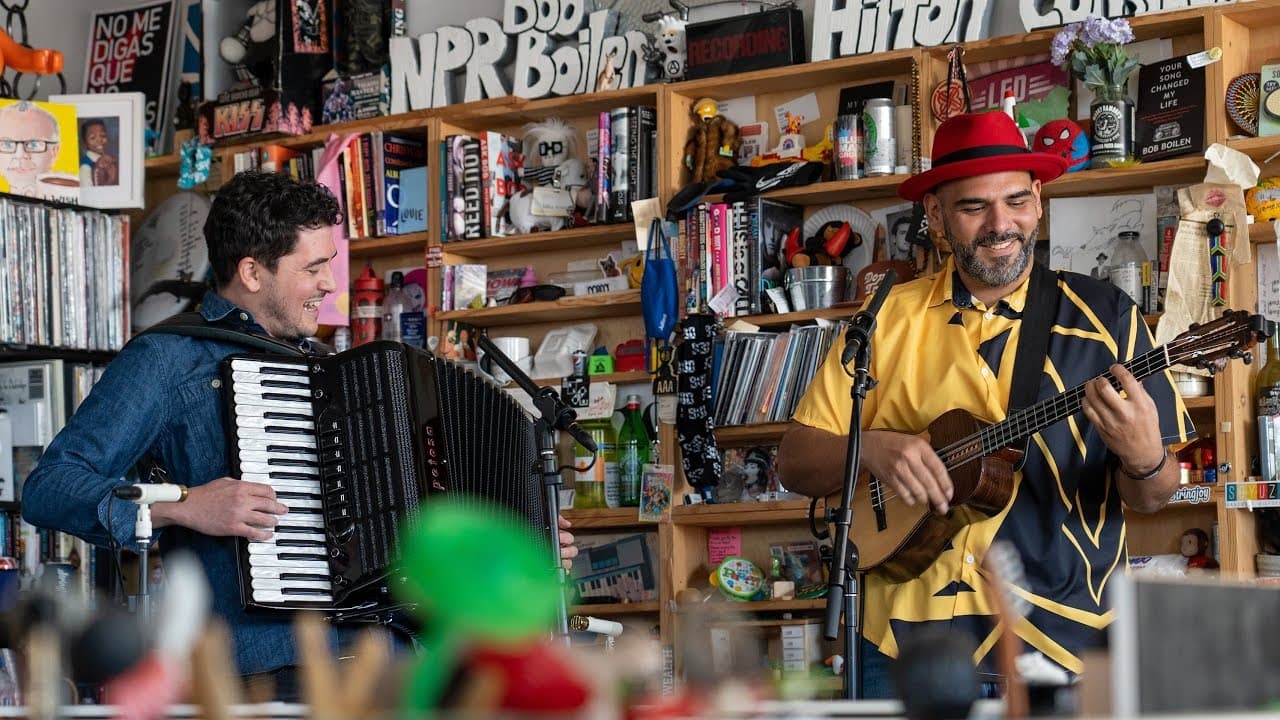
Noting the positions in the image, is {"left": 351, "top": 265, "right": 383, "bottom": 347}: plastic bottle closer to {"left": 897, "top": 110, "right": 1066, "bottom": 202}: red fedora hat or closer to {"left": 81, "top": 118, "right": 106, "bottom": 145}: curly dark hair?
{"left": 81, "top": 118, "right": 106, "bottom": 145}: curly dark hair

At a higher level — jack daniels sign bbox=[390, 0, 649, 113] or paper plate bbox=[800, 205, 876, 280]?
jack daniels sign bbox=[390, 0, 649, 113]

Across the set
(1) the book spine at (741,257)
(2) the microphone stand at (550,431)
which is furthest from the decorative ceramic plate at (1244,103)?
(2) the microphone stand at (550,431)

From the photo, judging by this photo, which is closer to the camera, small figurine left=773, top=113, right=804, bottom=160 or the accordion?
the accordion

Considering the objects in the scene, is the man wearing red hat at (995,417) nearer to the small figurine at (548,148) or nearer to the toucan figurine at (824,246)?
the toucan figurine at (824,246)

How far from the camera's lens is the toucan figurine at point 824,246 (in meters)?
4.15

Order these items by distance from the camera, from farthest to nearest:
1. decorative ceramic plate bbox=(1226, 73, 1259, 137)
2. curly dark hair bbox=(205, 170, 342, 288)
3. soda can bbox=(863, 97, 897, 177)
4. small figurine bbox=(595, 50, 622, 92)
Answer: small figurine bbox=(595, 50, 622, 92)
soda can bbox=(863, 97, 897, 177)
decorative ceramic plate bbox=(1226, 73, 1259, 137)
curly dark hair bbox=(205, 170, 342, 288)

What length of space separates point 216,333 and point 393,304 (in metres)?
2.30

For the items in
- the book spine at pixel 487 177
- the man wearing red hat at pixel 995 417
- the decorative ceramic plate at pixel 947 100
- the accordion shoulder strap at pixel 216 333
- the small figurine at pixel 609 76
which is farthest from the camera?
the book spine at pixel 487 177

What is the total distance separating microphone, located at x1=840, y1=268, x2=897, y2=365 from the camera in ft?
8.18

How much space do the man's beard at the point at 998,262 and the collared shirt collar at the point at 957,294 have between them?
0.03 meters

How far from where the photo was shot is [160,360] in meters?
2.61

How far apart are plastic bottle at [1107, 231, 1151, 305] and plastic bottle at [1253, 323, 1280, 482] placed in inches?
13.4

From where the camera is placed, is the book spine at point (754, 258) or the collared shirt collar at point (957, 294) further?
the book spine at point (754, 258)

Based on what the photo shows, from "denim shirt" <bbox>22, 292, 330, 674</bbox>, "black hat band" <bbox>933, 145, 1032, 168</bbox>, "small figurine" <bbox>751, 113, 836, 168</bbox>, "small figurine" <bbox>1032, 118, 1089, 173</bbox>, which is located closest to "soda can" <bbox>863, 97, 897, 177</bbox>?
"small figurine" <bbox>751, 113, 836, 168</bbox>
